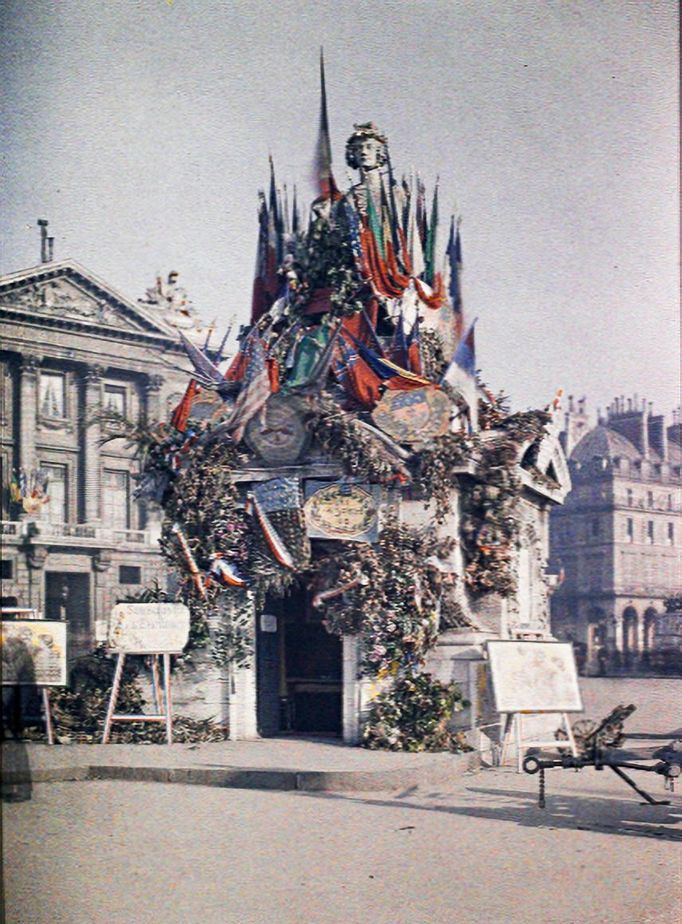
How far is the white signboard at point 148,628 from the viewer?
325 inches

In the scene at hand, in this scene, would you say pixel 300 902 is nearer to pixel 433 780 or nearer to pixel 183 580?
pixel 433 780

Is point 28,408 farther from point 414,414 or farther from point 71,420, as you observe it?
point 414,414

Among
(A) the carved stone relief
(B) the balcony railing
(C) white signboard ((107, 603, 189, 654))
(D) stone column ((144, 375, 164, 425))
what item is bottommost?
(C) white signboard ((107, 603, 189, 654))

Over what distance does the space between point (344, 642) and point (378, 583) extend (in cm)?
55

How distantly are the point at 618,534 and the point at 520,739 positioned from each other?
1.51 meters

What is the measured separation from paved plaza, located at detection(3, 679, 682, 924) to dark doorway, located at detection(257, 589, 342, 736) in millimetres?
2111

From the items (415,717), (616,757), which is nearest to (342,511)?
(415,717)

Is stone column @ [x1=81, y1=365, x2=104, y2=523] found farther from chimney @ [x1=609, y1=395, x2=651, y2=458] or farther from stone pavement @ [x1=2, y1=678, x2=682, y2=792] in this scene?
chimney @ [x1=609, y1=395, x2=651, y2=458]

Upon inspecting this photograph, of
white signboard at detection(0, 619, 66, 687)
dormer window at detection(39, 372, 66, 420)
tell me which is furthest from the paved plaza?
dormer window at detection(39, 372, 66, 420)

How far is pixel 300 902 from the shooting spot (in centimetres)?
596

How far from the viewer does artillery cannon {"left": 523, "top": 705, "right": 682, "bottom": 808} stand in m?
6.51

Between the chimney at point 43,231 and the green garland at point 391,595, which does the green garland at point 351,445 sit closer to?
the green garland at point 391,595

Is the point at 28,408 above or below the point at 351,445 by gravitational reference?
above

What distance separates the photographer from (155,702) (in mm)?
8742
